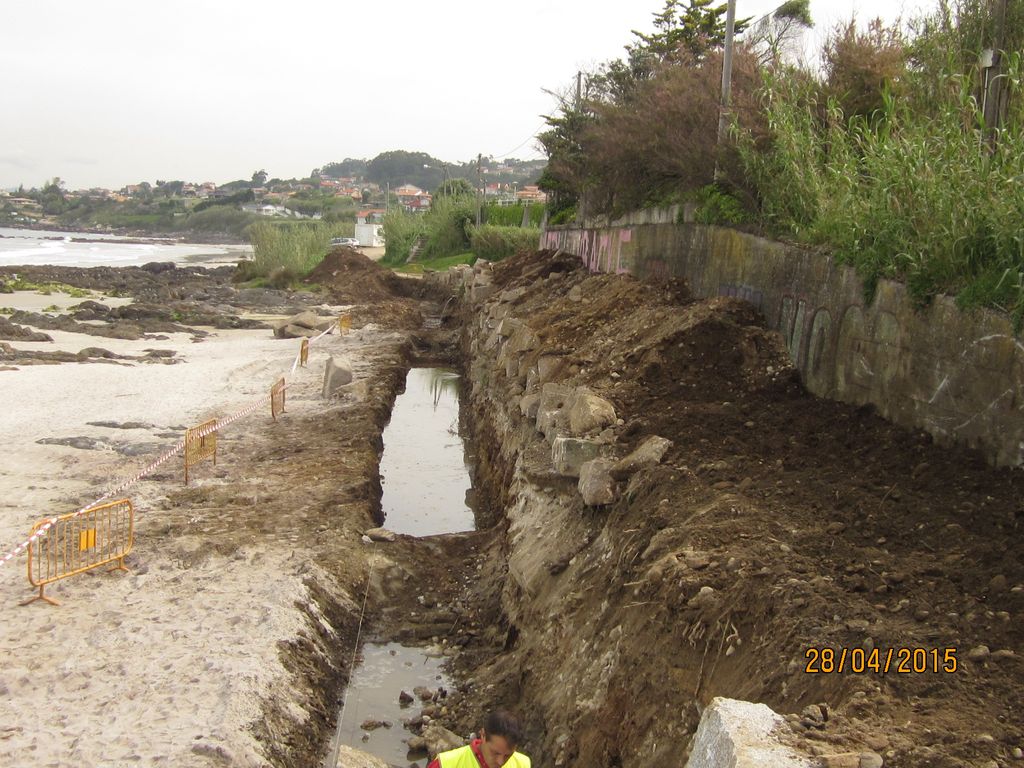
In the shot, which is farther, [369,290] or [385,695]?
[369,290]

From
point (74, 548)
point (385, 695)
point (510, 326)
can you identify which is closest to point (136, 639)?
point (385, 695)

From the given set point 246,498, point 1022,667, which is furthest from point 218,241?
point 1022,667

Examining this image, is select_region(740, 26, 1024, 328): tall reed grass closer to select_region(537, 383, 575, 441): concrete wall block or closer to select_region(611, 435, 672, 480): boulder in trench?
select_region(611, 435, 672, 480): boulder in trench

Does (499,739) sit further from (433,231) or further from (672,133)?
(433,231)

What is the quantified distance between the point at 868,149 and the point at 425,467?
10.6m

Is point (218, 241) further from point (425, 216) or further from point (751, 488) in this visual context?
point (751, 488)

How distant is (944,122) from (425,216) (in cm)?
6476

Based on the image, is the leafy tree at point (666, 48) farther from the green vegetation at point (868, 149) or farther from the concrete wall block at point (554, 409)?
the concrete wall block at point (554, 409)

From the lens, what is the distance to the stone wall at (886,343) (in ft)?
21.5

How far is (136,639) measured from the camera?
27.9 feet

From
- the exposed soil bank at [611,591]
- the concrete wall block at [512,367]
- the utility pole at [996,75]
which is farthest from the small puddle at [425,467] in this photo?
the utility pole at [996,75]

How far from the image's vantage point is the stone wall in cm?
656

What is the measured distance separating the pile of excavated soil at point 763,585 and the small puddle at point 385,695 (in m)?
0.49
